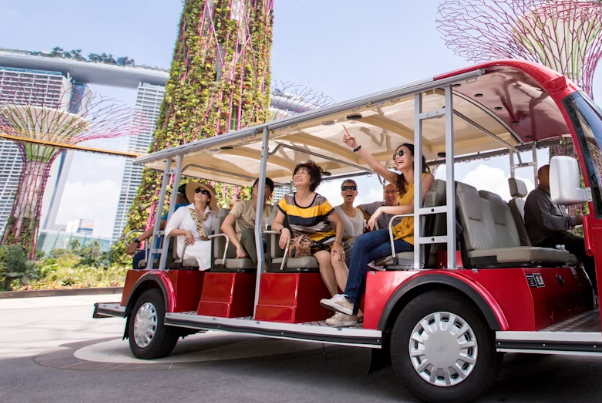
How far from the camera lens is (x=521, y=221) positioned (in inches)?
173

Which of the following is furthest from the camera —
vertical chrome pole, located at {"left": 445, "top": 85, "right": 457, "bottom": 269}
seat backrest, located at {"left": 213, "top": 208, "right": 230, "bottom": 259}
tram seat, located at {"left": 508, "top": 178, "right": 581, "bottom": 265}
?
seat backrest, located at {"left": 213, "top": 208, "right": 230, "bottom": 259}

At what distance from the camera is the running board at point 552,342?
2.54 metres

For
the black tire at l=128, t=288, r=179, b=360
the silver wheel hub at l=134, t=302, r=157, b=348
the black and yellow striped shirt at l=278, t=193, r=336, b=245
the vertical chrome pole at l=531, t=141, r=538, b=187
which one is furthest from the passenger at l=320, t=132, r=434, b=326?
the silver wheel hub at l=134, t=302, r=157, b=348

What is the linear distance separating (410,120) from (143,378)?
3.47 m

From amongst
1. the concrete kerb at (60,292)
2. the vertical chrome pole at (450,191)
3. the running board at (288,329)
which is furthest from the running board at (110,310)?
the concrete kerb at (60,292)

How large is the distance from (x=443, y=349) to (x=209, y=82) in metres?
13.8

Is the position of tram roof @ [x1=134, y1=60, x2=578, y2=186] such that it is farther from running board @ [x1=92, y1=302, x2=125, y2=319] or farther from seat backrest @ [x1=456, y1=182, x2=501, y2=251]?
running board @ [x1=92, y1=302, x2=125, y2=319]

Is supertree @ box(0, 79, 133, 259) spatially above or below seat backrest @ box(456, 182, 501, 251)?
above

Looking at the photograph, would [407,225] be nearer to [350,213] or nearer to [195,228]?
[350,213]

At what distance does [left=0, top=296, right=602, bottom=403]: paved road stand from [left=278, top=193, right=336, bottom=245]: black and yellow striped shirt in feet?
4.34

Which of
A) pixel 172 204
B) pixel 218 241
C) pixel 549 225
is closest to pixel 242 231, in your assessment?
pixel 218 241

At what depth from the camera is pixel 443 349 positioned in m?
3.01

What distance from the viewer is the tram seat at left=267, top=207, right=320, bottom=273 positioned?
4.21 metres

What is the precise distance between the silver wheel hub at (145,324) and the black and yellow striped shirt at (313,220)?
6.54ft
